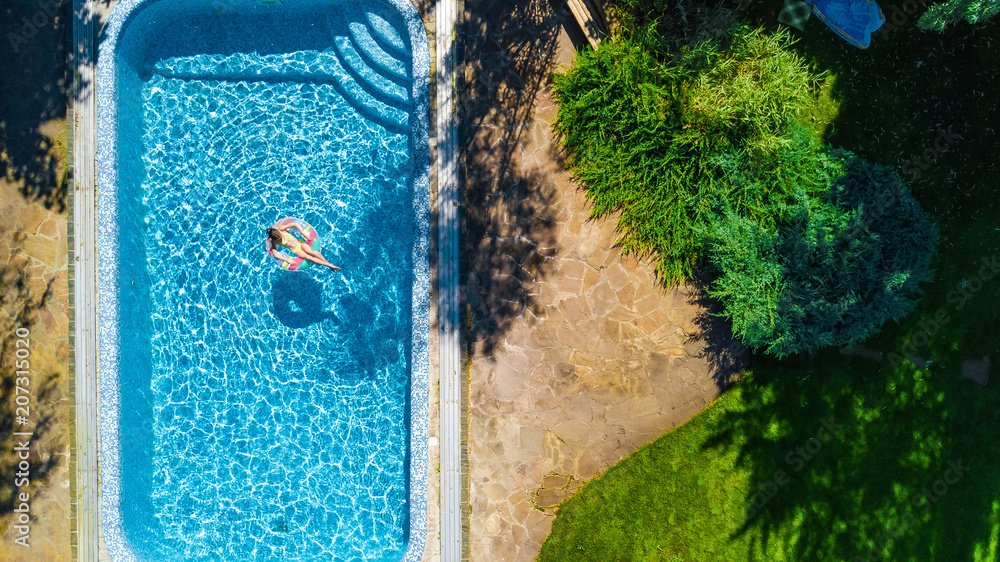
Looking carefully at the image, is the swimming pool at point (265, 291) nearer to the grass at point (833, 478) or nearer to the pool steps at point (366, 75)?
the pool steps at point (366, 75)

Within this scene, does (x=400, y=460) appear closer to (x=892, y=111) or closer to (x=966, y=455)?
(x=966, y=455)

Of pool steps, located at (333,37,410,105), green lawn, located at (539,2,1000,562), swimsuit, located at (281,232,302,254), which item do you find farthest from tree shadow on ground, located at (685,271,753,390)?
swimsuit, located at (281,232,302,254)

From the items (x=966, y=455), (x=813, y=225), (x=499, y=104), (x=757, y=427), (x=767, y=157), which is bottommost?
(x=966, y=455)

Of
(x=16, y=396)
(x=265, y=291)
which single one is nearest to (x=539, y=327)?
(x=265, y=291)

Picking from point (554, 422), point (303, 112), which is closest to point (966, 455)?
point (554, 422)

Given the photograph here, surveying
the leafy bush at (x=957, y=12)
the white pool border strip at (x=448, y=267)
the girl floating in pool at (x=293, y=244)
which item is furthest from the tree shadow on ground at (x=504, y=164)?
the leafy bush at (x=957, y=12)

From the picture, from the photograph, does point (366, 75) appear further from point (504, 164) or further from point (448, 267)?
point (448, 267)
